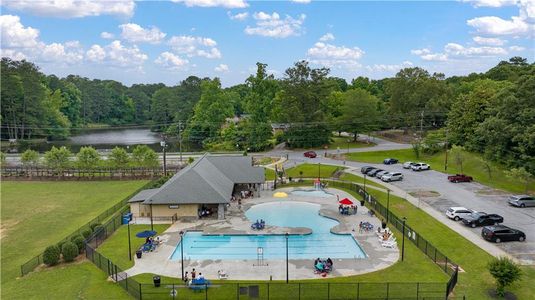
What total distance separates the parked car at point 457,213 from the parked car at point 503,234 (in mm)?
4434

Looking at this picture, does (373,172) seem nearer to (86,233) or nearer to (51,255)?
(86,233)

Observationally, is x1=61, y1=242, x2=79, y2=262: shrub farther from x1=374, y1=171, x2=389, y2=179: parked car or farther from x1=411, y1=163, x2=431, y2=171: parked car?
x1=411, y1=163, x2=431, y2=171: parked car

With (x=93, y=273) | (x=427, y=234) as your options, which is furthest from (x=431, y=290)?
(x=93, y=273)

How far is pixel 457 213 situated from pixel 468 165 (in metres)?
24.8

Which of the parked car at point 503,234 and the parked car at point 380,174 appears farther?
the parked car at point 380,174

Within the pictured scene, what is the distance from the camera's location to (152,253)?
95.0 feet

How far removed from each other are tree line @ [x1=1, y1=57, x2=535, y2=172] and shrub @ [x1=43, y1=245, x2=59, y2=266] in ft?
146

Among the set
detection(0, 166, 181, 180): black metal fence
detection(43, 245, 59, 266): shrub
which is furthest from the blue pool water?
detection(0, 166, 181, 180): black metal fence

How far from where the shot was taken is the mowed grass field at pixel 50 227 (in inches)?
941

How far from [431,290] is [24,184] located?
52.4 m

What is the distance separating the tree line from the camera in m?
49.2

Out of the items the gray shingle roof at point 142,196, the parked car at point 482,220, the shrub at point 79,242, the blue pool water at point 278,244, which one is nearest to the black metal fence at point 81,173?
the gray shingle roof at point 142,196

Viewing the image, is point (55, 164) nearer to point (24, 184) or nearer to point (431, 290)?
point (24, 184)

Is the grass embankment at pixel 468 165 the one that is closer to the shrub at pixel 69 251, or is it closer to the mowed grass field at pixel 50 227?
the mowed grass field at pixel 50 227
